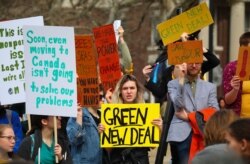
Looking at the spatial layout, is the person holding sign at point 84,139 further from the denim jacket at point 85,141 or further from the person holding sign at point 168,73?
the person holding sign at point 168,73

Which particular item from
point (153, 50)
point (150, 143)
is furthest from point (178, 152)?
point (153, 50)

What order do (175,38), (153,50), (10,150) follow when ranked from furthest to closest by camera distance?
1. (153,50)
2. (175,38)
3. (10,150)

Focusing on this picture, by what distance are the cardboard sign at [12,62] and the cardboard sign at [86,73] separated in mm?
769

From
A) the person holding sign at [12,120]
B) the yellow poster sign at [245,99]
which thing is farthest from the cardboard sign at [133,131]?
the person holding sign at [12,120]

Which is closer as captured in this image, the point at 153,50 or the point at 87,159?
the point at 87,159

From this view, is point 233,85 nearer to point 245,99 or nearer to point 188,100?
point 245,99

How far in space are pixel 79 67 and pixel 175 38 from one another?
1035mm

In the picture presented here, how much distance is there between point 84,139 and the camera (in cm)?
1102

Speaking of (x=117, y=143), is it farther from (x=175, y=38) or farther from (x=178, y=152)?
(x=175, y=38)

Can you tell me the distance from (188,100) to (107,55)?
198cm

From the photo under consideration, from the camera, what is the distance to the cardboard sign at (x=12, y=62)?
1223cm

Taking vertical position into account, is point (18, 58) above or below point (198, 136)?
above

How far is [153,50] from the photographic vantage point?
44.1 metres

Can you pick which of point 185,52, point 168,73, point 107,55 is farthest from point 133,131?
point 107,55
